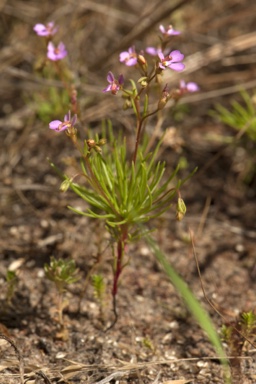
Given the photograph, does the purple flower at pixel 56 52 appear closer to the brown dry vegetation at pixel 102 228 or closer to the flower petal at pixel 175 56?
the brown dry vegetation at pixel 102 228

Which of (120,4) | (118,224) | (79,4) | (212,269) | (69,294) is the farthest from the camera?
(120,4)

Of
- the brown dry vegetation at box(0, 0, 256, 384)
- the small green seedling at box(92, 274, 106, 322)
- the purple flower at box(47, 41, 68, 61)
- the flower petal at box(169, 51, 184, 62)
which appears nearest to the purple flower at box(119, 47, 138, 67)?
the flower petal at box(169, 51, 184, 62)

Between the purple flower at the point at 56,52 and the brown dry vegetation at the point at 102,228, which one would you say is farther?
the purple flower at the point at 56,52

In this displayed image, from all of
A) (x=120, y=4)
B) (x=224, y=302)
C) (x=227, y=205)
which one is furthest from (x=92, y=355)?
(x=120, y=4)

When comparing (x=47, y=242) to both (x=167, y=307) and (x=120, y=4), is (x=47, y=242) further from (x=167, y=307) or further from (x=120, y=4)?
(x=120, y=4)

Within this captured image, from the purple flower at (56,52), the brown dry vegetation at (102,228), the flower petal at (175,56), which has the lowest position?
the brown dry vegetation at (102,228)

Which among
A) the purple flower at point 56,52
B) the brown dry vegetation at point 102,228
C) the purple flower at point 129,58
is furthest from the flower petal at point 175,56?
the brown dry vegetation at point 102,228

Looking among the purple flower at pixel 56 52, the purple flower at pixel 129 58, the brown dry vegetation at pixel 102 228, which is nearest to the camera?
the purple flower at pixel 129 58

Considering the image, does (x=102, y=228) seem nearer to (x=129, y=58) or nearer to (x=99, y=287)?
(x=99, y=287)

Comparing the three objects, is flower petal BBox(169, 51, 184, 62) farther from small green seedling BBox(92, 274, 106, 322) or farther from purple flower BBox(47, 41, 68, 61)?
small green seedling BBox(92, 274, 106, 322)
